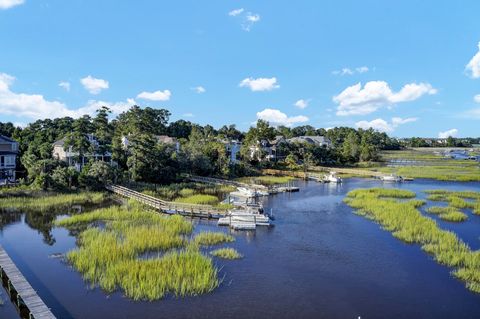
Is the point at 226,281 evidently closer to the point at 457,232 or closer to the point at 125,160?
the point at 457,232

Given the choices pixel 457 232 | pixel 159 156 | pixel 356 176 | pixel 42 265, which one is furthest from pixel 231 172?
pixel 42 265

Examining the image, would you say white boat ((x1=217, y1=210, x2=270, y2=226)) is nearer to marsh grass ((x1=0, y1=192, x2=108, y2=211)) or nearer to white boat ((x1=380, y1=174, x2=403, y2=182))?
marsh grass ((x1=0, y1=192, x2=108, y2=211))

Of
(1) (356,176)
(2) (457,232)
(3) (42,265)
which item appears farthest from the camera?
(1) (356,176)

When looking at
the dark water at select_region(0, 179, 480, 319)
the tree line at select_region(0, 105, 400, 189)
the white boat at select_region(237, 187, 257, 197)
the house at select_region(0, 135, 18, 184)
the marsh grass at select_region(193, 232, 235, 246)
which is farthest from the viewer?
the house at select_region(0, 135, 18, 184)

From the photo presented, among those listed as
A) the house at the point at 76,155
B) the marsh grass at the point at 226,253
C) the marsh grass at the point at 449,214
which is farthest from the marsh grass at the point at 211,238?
the house at the point at 76,155

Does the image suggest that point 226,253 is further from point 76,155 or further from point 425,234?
point 76,155

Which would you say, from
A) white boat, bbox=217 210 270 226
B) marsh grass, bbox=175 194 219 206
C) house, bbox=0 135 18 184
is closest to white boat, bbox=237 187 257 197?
marsh grass, bbox=175 194 219 206

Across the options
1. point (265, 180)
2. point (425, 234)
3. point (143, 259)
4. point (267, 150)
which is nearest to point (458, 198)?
point (425, 234)
